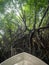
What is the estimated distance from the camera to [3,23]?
23.5 feet

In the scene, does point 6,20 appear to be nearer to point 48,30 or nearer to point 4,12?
point 4,12

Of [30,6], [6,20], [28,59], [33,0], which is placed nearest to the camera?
[28,59]

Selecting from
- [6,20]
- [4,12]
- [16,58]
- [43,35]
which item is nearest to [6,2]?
[4,12]

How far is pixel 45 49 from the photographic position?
465 cm

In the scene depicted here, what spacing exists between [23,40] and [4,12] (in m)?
1.64

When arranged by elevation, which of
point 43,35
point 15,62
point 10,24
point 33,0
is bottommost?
point 10,24

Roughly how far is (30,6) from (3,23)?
2.14m

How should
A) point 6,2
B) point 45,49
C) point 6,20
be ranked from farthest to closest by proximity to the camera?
1. point 6,20
2. point 6,2
3. point 45,49

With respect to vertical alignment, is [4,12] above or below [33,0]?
below

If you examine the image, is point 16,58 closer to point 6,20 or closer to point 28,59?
point 28,59

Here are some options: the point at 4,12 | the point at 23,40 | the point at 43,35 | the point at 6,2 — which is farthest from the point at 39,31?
the point at 4,12

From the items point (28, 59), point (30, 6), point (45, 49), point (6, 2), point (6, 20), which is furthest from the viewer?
point (6, 20)

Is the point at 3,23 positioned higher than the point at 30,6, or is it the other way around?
A: the point at 30,6

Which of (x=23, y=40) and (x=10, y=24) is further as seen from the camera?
(x=10, y=24)
